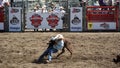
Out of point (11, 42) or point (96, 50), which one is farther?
point (11, 42)

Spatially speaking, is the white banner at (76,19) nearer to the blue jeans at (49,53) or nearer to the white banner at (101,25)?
the white banner at (101,25)

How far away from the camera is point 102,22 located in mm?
20656

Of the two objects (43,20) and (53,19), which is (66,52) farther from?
(43,20)

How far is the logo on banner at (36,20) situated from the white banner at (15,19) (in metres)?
0.78

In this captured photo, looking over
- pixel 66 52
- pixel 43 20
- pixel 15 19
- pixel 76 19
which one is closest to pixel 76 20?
pixel 76 19

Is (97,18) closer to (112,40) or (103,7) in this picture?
(103,7)

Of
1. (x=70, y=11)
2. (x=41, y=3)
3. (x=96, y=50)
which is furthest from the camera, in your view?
(x=41, y=3)

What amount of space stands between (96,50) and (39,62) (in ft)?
10.5

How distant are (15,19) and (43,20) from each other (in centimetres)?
168

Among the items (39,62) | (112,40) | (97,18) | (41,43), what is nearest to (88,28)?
(97,18)

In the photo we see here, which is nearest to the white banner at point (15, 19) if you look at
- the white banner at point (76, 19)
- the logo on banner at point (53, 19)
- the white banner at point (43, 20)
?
the white banner at point (43, 20)

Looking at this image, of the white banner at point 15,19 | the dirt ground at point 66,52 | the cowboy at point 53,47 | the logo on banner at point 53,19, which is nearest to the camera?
the dirt ground at point 66,52

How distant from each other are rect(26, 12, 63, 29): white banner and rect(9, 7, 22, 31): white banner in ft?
1.76

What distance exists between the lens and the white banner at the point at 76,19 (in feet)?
67.6
